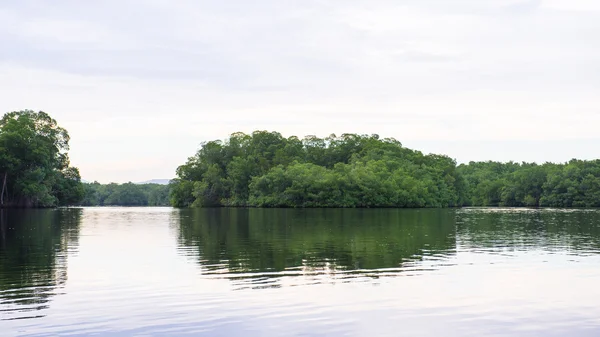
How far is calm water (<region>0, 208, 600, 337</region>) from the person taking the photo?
551 inches

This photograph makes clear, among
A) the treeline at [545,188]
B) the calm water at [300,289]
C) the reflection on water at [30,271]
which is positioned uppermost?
the treeline at [545,188]

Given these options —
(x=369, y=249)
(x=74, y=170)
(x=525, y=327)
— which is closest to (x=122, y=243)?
(x=369, y=249)

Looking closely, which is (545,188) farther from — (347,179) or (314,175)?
(314,175)

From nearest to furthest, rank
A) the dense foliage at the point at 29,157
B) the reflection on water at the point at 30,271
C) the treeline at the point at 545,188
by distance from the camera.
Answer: the reflection on water at the point at 30,271, the dense foliage at the point at 29,157, the treeline at the point at 545,188

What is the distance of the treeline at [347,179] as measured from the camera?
125188mm

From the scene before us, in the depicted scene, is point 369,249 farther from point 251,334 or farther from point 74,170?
point 74,170

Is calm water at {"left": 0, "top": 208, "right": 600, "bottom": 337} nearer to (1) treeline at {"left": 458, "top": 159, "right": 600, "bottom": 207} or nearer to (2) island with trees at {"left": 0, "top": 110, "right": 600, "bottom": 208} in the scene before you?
(2) island with trees at {"left": 0, "top": 110, "right": 600, "bottom": 208}

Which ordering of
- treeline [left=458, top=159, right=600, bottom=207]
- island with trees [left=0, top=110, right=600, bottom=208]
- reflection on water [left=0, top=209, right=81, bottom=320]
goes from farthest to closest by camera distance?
1. treeline [left=458, top=159, right=600, bottom=207]
2. island with trees [left=0, top=110, right=600, bottom=208]
3. reflection on water [left=0, top=209, right=81, bottom=320]

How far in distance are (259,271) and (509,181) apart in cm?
15108

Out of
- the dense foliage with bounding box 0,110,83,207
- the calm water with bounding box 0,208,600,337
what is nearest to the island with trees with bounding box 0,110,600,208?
the dense foliage with bounding box 0,110,83,207

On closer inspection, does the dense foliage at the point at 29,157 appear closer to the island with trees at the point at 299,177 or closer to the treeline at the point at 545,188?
the island with trees at the point at 299,177

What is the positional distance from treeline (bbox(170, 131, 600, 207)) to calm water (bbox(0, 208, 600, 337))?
91.4 meters

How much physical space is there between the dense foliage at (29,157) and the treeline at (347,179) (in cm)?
3561

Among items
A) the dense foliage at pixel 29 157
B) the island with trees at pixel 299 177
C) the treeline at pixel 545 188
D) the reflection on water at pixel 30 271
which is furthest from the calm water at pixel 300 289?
the treeline at pixel 545 188
